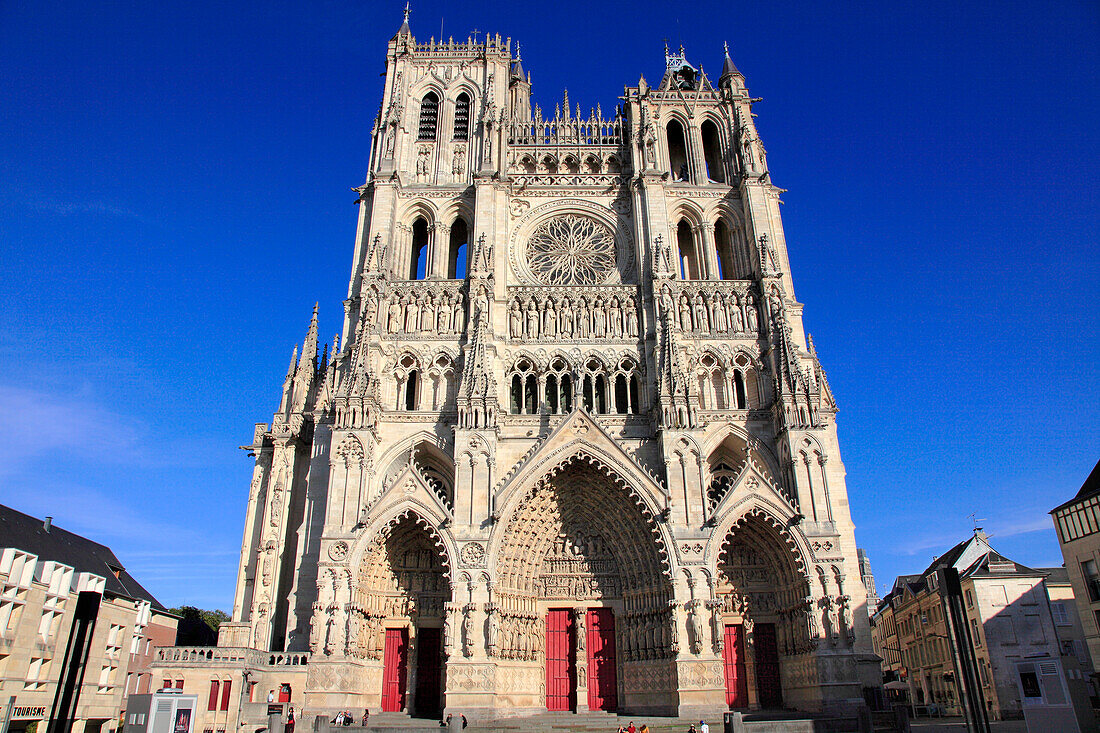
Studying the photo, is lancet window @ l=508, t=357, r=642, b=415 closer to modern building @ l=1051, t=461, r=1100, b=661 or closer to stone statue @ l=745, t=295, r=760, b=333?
stone statue @ l=745, t=295, r=760, b=333

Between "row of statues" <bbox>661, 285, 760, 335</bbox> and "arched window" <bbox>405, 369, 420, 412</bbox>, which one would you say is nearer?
"arched window" <bbox>405, 369, 420, 412</bbox>

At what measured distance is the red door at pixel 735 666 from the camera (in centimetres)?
2230

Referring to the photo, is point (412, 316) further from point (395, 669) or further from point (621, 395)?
point (395, 669)

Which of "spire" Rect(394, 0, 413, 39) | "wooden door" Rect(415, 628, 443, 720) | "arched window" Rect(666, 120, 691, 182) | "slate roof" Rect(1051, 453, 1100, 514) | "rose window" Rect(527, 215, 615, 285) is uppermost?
"spire" Rect(394, 0, 413, 39)

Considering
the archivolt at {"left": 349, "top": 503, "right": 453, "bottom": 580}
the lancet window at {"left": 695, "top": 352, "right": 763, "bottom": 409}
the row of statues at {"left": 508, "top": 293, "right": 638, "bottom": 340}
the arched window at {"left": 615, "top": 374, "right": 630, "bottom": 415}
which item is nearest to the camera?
the archivolt at {"left": 349, "top": 503, "right": 453, "bottom": 580}

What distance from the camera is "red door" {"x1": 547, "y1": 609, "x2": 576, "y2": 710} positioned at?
22750 millimetres

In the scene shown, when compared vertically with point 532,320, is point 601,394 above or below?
below

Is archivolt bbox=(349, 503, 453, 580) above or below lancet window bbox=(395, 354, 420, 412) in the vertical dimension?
below

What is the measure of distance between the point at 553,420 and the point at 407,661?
9.30m

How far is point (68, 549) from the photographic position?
32344 mm

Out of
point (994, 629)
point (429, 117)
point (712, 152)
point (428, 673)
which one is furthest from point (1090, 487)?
point (429, 117)

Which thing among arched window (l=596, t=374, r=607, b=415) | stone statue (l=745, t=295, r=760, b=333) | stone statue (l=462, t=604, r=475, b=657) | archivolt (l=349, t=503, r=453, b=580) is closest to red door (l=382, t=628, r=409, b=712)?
archivolt (l=349, t=503, r=453, b=580)

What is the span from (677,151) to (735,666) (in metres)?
23.0

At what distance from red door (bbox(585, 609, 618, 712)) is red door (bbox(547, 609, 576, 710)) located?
61 centimetres
